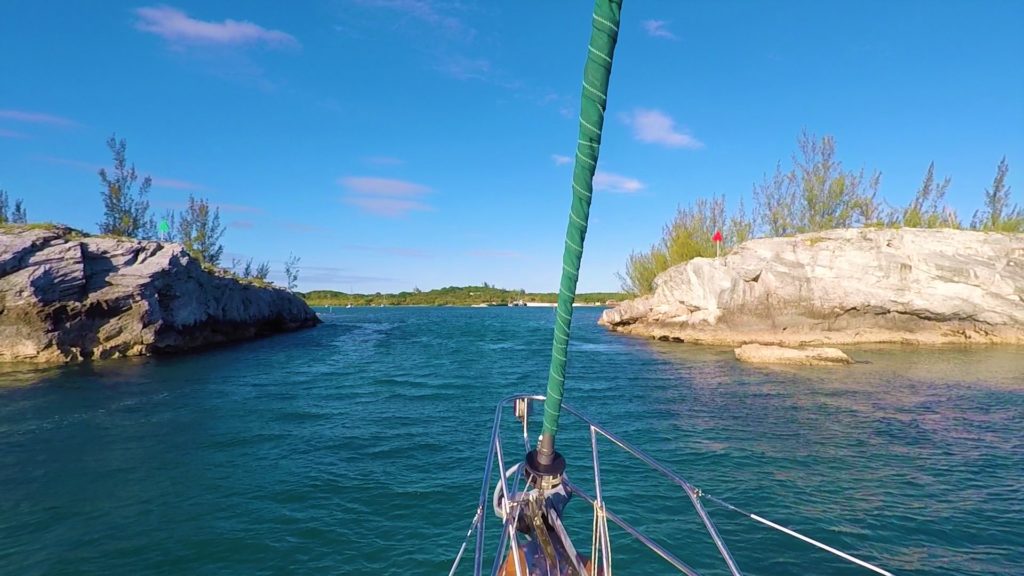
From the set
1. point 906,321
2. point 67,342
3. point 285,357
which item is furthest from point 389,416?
point 906,321

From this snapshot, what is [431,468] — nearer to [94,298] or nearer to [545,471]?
[545,471]

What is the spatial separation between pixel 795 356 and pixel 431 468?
85.1 ft

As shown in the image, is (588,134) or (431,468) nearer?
(588,134)

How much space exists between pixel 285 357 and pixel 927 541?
109ft

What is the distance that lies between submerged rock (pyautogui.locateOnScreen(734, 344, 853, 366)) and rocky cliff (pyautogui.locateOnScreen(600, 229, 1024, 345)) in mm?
11309

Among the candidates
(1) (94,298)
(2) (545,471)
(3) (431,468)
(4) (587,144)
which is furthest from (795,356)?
(1) (94,298)

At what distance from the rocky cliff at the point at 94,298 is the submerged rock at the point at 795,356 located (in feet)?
129

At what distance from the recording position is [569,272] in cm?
280

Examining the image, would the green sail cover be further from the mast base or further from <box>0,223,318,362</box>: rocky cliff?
<box>0,223,318,362</box>: rocky cliff

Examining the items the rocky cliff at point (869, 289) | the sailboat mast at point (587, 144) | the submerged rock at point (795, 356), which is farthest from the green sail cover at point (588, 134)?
the rocky cliff at point (869, 289)

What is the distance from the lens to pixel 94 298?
2805 cm

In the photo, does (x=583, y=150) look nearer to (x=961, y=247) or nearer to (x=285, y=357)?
(x=285, y=357)

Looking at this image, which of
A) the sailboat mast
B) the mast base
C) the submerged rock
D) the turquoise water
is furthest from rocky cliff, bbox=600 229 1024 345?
the sailboat mast

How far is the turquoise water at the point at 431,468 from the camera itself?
24.7 ft
